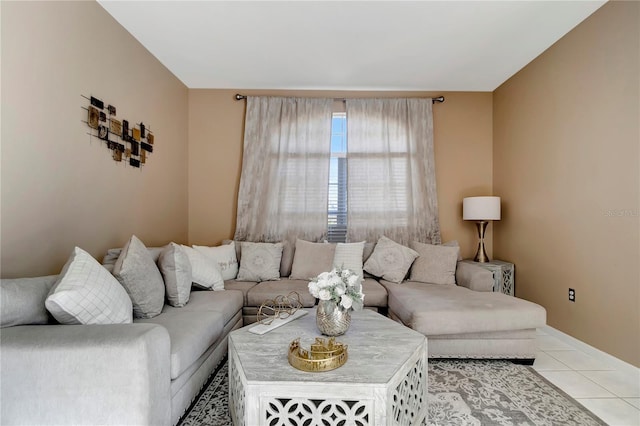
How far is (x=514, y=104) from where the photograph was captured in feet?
12.0

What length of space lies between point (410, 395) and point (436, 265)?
76.2 inches

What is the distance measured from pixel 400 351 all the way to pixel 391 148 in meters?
2.93

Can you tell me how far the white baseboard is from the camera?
2.26 meters

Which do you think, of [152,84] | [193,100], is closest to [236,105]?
[193,100]

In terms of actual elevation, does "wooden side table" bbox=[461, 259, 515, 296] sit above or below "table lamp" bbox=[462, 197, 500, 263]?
below

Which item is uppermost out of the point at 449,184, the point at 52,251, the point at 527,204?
the point at 449,184

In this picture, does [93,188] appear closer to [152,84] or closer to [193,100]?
[152,84]

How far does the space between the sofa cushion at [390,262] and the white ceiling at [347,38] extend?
1.98 metres

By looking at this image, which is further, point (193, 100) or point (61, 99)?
point (193, 100)

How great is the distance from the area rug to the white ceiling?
8.91 ft

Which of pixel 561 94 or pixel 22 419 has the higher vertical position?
pixel 561 94

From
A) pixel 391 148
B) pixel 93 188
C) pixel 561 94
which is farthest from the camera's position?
pixel 391 148

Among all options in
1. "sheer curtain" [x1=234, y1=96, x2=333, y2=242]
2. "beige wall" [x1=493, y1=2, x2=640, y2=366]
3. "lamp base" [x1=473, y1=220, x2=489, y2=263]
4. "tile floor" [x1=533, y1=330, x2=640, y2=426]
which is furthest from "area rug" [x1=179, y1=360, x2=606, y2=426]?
"sheer curtain" [x1=234, y1=96, x2=333, y2=242]

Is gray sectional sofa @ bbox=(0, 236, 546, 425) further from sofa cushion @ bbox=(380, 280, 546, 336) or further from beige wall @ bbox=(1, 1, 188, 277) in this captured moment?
beige wall @ bbox=(1, 1, 188, 277)
